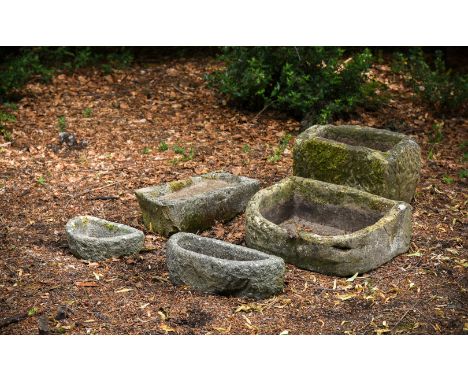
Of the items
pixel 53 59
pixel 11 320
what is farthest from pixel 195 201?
pixel 53 59

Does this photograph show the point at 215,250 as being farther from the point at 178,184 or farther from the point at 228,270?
the point at 178,184

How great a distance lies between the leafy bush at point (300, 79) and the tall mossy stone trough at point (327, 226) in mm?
1975

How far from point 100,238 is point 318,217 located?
1861 millimetres

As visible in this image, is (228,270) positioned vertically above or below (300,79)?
below

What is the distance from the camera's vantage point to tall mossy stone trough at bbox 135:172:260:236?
264 inches

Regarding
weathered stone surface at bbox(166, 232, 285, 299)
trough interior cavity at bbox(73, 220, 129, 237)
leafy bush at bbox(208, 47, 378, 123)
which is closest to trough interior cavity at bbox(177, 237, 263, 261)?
weathered stone surface at bbox(166, 232, 285, 299)

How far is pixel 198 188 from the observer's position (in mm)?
7156

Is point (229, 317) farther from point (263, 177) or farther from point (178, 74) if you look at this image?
point (178, 74)

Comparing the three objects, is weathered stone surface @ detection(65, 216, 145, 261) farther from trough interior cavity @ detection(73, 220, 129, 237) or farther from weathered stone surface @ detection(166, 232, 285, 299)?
weathered stone surface @ detection(166, 232, 285, 299)

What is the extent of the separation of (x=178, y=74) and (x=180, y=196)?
12.9 feet

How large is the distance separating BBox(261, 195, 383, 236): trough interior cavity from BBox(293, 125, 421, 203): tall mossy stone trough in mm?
361

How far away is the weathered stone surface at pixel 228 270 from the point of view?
5742 mm

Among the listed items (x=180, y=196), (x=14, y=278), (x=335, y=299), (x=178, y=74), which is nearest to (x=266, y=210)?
(x=180, y=196)

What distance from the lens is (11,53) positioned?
433 inches
